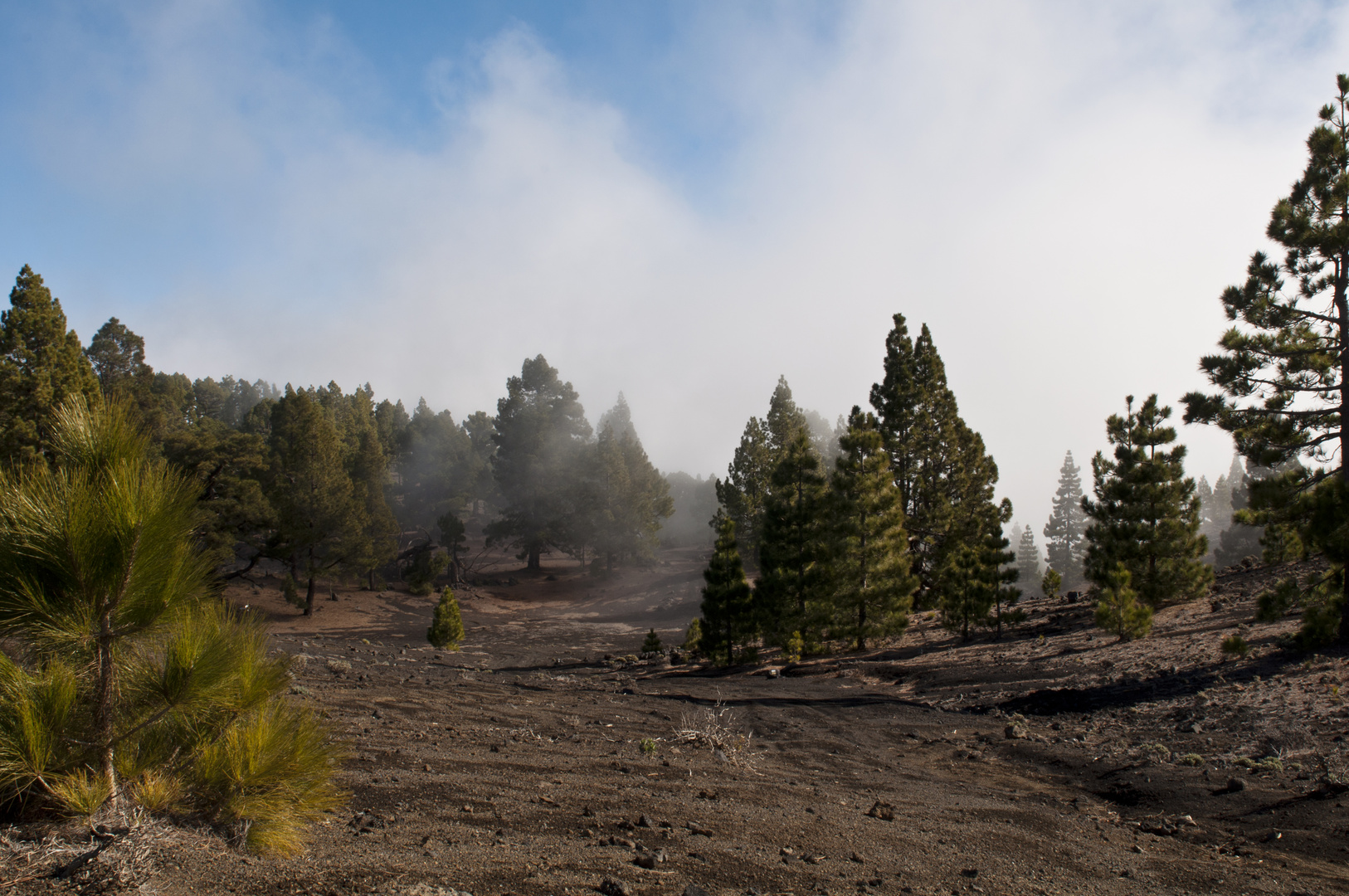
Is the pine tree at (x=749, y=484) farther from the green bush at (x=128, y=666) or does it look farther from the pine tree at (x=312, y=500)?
the green bush at (x=128, y=666)

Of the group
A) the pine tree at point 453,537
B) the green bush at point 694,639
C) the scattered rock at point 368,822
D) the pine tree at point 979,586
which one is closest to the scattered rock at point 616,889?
the scattered rock at point 368,822

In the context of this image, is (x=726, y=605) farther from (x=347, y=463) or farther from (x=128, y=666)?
(x=347, y=463)

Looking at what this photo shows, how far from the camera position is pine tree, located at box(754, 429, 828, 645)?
915 inches

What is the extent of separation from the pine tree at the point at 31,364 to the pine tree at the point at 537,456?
114 feet

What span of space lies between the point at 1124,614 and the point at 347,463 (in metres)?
49.6

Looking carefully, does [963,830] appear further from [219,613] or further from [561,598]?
[561,598]

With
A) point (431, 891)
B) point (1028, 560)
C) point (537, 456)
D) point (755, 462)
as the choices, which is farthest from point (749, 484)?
point (1028, 560)

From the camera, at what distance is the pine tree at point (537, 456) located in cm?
5728

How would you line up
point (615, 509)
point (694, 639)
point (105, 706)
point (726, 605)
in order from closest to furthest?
point (105, 706) → point (726, 605) → point (694, 639) → point (615, 509)

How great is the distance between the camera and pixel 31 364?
2406 centimetres

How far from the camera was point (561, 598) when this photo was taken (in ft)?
171

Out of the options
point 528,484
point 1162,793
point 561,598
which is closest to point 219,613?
point 1162,793

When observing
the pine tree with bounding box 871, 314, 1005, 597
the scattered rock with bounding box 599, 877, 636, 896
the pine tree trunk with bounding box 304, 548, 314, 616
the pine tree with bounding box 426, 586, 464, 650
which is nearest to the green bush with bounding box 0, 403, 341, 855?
the scattered rock with bounding box 599, 877, 636, 896

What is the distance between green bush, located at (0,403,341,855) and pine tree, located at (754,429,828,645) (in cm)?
2043
